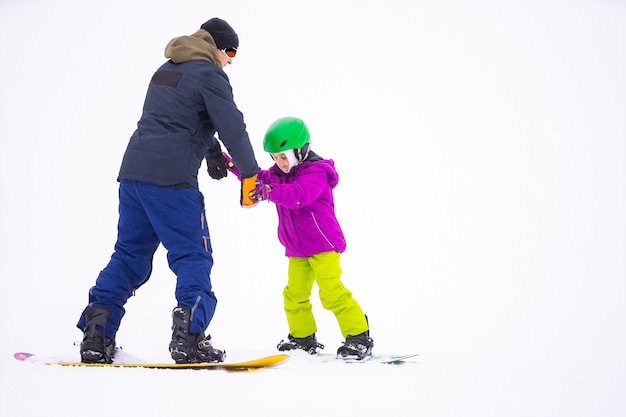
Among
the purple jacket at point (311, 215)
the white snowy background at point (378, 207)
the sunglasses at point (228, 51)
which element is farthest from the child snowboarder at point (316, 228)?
the sunglasses at point (228, 51)

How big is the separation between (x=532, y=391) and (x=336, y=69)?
36291 millimetres

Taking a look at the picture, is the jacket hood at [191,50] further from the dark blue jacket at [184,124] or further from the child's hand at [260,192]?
the child's hand at [260,192]

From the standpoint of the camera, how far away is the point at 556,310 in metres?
7.58

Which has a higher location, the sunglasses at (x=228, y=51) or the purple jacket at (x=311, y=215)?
the sunglasses at (x=228, y=51)

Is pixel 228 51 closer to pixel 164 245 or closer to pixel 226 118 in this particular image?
pixel 226 118

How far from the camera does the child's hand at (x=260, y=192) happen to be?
353 cm

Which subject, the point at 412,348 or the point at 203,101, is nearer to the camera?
the point at 203,101

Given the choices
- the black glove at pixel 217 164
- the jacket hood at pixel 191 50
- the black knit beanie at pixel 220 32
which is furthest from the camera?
the black glove at pixel 217 164

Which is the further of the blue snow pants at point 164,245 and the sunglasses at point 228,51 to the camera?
the sunglasses at point 228,51

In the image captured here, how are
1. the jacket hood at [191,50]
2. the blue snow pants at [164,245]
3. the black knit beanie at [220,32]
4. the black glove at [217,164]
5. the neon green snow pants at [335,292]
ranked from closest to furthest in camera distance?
the blue snow pants at [164,245] < the jacket hood at [191,50] < the black knit beanie at [220,32] < the black glove at [217,164] < the neon green snow pants at [335,292]

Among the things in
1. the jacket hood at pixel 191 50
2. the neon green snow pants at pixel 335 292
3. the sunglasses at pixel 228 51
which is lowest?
the neon green snow pants at pixel 335 292

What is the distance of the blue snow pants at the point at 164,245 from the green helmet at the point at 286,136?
2.87ft

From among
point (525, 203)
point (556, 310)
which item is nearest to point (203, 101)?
point (556, 310)

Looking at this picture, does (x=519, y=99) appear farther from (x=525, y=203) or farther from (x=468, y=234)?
(x=468, y=234)
